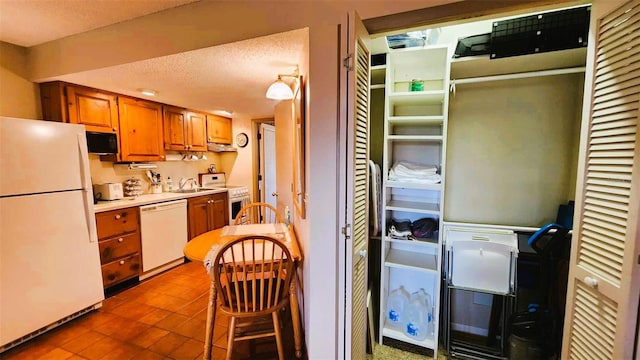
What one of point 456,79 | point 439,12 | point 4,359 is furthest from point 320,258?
point 4,359

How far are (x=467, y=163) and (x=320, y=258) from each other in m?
1.43

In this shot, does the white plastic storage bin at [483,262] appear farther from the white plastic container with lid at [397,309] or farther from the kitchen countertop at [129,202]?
the kitchen countertop at [129,202]

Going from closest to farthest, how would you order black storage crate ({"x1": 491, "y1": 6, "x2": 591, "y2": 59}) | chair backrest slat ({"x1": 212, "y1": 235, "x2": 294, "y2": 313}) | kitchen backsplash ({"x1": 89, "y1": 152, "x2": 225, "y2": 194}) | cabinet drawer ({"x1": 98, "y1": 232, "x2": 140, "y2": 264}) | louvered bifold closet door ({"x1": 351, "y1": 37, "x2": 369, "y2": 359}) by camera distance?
1. louvered bifold closet door ({"x1": 351, "y1": 37, "x2": 369, "y2": 359})
2. black storage crate ({"x1": 491, "y1": 6, "x2": 591, "y2": 59})
3. chair backrest slat ({"x1": 212, "y1": 235, "x2": 294, "y2": 313})
4. cabinet drawer ({"x1": 98, "y1": 232, "x2": 140, "y2": 264})
5. kitchen backsplash ({"x1": 89, "y1": 152, "x2": 225, "y2": 194})

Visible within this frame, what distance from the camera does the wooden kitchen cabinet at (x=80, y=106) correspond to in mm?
2436

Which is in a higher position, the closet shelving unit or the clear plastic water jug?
the closet shelving unit

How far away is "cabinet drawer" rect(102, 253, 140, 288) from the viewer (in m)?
2.58

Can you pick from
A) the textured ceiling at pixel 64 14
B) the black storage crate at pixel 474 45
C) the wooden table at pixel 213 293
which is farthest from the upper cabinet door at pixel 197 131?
the black storage crate at pixel 474 45

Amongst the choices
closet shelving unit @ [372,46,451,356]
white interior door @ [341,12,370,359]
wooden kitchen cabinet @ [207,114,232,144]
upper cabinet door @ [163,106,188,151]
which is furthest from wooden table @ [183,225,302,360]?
wooden kitchen cabinet @ [207,114,232,144]

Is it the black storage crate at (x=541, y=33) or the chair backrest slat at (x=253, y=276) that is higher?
the black storage crate at (x=541, y=33)

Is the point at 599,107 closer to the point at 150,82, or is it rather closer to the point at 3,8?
the point at 150,82

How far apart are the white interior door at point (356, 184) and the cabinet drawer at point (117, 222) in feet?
8.34

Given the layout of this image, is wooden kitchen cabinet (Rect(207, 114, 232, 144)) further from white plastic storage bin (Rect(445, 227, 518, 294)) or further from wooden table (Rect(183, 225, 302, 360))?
white plastic storage bin (Rect(445, 227, 518, 294))

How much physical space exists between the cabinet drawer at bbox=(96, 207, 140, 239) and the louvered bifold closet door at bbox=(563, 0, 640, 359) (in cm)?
349

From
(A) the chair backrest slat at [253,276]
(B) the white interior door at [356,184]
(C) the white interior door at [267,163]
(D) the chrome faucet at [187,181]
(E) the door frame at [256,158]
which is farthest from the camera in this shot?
(C) the white interior door at [267,163]
